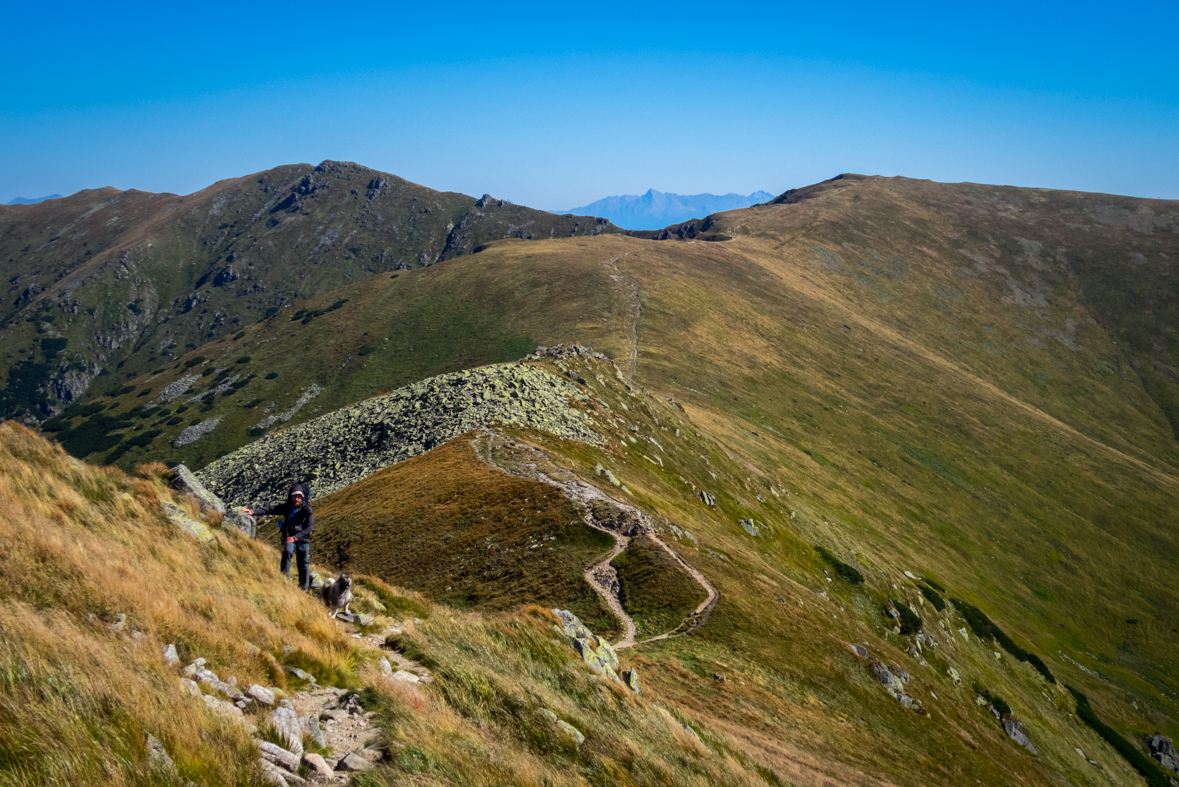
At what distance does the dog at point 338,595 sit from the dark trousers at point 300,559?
25.9 inches

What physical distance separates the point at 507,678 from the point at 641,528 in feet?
68.9

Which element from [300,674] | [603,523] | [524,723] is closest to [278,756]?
[300,674]

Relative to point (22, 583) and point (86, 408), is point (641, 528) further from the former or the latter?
point (86, 408)

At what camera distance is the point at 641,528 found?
111ft

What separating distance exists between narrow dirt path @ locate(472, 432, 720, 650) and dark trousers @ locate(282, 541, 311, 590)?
1407 centimetres

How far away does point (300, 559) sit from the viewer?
1666cm

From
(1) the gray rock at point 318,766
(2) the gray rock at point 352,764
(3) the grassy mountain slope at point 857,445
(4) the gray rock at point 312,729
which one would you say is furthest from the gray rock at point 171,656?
(3) the grassy mountain slope at point 857,445

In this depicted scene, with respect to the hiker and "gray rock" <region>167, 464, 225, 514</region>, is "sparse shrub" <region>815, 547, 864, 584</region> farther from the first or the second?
"gray rock" <region>167, 464, 225, 514</region>

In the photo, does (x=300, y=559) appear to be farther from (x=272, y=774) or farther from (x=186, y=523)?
(x=272, y=774)

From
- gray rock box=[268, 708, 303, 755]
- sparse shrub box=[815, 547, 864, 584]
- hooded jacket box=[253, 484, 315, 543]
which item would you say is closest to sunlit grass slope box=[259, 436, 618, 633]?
hooded jacket box=[253, 484, 315, 543]

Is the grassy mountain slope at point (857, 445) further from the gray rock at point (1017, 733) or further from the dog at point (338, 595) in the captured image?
the dog at point (338, 595)

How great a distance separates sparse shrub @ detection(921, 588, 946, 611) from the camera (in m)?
58.3

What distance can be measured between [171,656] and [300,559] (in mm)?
7151

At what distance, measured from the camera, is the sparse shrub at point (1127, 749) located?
167ft
